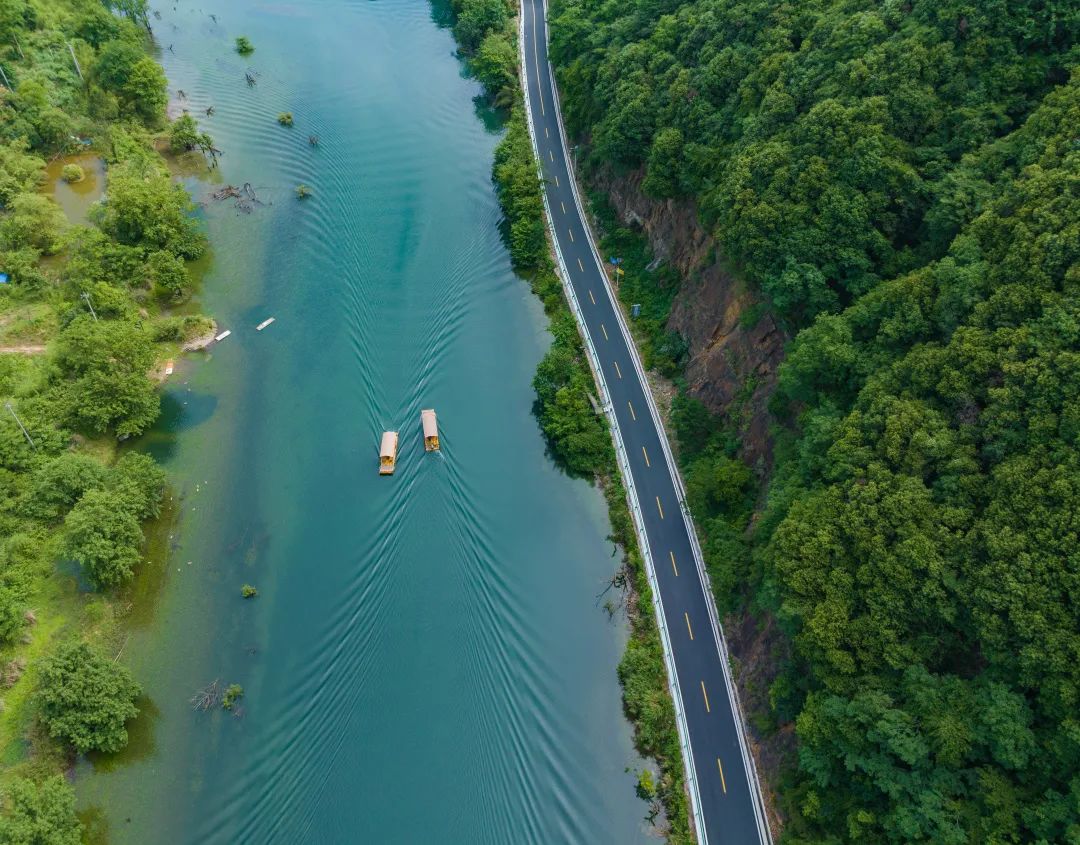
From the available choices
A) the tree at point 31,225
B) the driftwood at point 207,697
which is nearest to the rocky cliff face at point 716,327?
the driftwood at point 207,697

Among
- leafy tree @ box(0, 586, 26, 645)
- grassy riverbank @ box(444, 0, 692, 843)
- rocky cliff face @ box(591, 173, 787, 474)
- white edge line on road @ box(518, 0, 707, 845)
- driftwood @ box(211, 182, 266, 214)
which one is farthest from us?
driftwood @ box(211, 182, 266, 214)

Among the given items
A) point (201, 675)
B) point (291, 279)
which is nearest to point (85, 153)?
point (291, 279)

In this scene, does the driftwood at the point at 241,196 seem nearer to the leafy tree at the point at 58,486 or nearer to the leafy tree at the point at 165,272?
the leafy tree at the point at 165,272

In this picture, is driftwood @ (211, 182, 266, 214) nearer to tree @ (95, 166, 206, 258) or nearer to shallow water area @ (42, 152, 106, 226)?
tree @ (95, 166, 206, 258)

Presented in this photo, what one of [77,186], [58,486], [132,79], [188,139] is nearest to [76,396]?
[58,486]

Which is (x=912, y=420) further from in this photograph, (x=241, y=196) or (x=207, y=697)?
(x=241, y=196)

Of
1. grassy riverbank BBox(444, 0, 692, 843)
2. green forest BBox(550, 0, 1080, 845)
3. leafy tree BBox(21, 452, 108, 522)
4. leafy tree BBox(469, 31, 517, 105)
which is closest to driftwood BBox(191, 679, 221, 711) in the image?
leafy tree BBox(21, 452, 108, 522)
